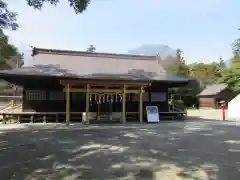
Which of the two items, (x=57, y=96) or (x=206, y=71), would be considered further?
(x=206, y=71)

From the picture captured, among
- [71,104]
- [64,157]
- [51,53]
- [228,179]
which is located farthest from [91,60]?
[228,179]

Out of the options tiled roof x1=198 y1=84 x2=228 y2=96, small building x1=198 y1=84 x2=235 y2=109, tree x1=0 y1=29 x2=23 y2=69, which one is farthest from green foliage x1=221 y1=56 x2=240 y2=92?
tree x1=0 y1=29 x2=23 y2=69

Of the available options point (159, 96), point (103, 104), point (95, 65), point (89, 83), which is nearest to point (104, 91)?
point (89, 83)

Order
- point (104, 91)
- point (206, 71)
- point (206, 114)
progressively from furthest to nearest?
1. point (206, 71)
2. point (206, 114)
3. point (104, 91)

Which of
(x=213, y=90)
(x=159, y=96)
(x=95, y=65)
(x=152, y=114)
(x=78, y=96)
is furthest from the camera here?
(x=213, y=90)

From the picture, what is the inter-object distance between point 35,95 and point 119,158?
11730 millimetres

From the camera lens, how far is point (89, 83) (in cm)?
1603

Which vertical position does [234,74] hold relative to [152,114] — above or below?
above

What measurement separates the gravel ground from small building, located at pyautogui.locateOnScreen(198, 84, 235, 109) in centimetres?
3436

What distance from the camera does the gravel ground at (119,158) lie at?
5881 mm

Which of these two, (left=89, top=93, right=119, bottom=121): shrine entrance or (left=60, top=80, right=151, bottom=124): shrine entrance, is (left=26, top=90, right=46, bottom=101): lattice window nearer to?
(left=60, top=80, right=151, bottom=124): shrine entrance

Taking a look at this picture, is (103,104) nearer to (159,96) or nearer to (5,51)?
(159,96)

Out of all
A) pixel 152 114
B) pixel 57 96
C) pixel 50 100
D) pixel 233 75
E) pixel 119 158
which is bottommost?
pixel 119 158

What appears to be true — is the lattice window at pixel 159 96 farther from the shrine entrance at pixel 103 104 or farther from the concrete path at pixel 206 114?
the concrete path at pixel 206 114
